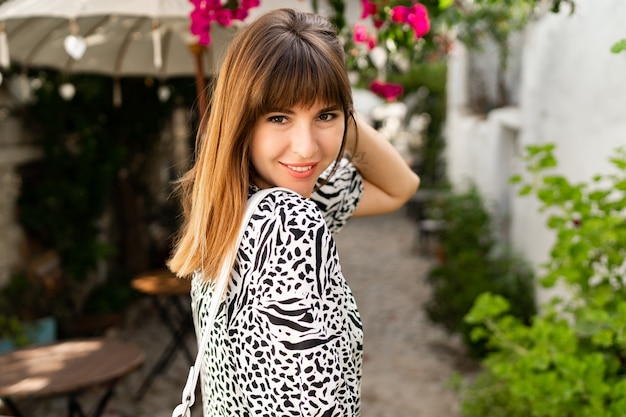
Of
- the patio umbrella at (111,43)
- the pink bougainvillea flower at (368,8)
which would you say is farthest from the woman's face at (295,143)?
the patio umbrella at (111,43)

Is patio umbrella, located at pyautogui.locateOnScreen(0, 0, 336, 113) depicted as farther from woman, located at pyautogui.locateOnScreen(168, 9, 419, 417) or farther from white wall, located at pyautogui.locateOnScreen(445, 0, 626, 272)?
woman, located at pyautogui.locateOnScreen(168, 9, 419, 417)

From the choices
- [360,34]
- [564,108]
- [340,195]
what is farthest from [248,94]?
[564,108]

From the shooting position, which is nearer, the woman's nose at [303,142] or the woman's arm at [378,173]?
the woman's nose at [303,142]

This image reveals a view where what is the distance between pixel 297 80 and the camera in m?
1.21

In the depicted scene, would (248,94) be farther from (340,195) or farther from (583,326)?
(583,326)

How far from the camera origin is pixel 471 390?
151 inches

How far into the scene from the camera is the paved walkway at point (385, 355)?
4.82 metres

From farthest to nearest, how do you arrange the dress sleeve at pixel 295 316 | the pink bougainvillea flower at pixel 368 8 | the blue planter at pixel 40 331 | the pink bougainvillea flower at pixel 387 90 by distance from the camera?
the blue planter at pixel 40 331, the pink bougainvillea flower at pixel 387 90, the pink bougainvillea flower at pixel 368 8, the dress sleeve at pixel 295 316

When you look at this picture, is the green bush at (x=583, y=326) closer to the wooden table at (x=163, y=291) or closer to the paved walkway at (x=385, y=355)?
the paved walkway at (x=385, y=355)

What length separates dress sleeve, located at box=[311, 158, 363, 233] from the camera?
5.32ft

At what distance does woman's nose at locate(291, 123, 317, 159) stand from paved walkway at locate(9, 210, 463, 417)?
12.1 ft

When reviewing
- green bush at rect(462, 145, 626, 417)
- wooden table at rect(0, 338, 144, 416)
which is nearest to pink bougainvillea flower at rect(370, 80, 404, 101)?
green bush at rect(462, 145, 626, 417)

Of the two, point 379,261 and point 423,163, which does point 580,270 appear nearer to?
point 379,261

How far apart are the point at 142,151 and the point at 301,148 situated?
6.57m
